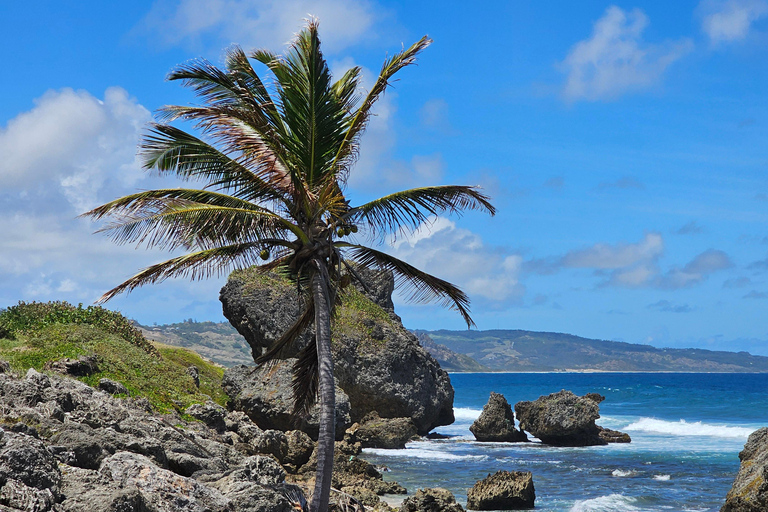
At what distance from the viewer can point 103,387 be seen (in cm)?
1748

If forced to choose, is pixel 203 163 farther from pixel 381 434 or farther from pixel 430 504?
pixel 381 434

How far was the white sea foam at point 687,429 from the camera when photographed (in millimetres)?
46787

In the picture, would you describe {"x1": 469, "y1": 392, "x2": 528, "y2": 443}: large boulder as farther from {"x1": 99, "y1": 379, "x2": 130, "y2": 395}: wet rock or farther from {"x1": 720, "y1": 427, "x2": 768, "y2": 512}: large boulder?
{"x1": 99, "y1": 379, "x2": 130, "y2": 395}: wet rock

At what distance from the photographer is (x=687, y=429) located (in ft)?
168

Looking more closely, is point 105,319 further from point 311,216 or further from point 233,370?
point 311,216

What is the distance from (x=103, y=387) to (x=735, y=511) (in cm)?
1425

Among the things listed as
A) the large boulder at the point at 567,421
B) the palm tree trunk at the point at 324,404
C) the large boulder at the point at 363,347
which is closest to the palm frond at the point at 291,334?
the palm tree trunk at the point at 324,404

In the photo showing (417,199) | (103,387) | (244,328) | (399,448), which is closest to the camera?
(417,199)

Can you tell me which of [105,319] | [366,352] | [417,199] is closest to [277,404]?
[105,319]

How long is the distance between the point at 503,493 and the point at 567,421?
17.6 m

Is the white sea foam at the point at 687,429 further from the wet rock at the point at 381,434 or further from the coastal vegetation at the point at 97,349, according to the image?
the coastal vegetation at the point at 97,349

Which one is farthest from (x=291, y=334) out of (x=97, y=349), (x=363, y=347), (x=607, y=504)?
(x=363, y=347)

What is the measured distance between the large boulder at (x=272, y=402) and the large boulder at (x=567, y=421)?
492 inches

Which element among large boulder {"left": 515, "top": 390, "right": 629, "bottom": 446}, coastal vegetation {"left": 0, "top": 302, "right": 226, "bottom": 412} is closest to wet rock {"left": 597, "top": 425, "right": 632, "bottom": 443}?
large boulder {"left": 515, "top": 390, "right": 629, "bottom": 446}
